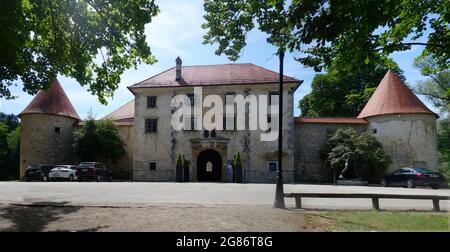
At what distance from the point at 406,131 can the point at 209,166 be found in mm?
17570

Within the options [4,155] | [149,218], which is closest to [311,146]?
[149,218]

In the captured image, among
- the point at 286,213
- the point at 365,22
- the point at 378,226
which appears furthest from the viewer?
the point at 286,213

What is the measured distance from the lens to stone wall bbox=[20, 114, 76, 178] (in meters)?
34.5

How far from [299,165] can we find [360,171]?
5.33 m

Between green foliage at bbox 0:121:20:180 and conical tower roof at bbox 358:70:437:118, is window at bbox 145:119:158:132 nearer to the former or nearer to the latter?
green foliage at bbox 0:121:20:180

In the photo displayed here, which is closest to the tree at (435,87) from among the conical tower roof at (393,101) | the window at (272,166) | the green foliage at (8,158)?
the conical tower roof at (393,101)

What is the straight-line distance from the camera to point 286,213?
962cm

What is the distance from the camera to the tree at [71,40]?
10.7m

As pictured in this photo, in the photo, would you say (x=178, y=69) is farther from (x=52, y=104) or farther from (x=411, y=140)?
(x=411, y=140)

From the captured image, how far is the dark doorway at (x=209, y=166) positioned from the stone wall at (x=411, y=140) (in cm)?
1451

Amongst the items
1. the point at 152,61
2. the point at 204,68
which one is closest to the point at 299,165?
the point at 204,68

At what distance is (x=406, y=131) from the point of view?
3038cm

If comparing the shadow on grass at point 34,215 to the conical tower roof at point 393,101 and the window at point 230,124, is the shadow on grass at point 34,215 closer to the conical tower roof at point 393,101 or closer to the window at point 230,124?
the window at point 230,124
